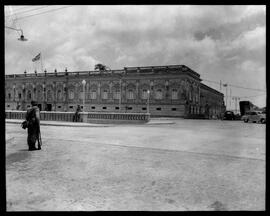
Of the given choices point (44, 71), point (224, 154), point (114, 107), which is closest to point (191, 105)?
point (114, 107)

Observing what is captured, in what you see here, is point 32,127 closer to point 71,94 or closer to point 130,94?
point 130,94

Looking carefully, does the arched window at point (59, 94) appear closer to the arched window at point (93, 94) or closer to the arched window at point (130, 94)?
the arched window at point (93, 94)

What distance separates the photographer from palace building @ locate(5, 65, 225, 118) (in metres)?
46.1

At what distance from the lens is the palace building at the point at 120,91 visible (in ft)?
151

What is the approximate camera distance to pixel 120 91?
5062 centimetres

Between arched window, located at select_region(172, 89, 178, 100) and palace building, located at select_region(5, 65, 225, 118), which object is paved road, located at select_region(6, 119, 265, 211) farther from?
palace building, located at select_region(5, 65, 225, 118)

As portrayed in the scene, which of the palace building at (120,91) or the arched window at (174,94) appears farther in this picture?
the palace building at (120,91)

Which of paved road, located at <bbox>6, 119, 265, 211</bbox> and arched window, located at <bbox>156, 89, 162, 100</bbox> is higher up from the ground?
arched window, located at <bbox>156, 89, 162, 100</bbox>

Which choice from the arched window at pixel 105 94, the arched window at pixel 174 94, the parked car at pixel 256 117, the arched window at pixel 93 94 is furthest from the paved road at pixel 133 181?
the arched window at pixel 93 94

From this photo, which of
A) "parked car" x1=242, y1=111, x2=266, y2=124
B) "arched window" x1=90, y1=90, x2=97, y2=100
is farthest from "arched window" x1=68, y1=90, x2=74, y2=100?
"parked car" x1=242, y1=111, x2=266, y2=124

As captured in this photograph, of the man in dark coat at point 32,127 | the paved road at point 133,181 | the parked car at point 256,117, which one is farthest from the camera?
the parked car at point 256,117
